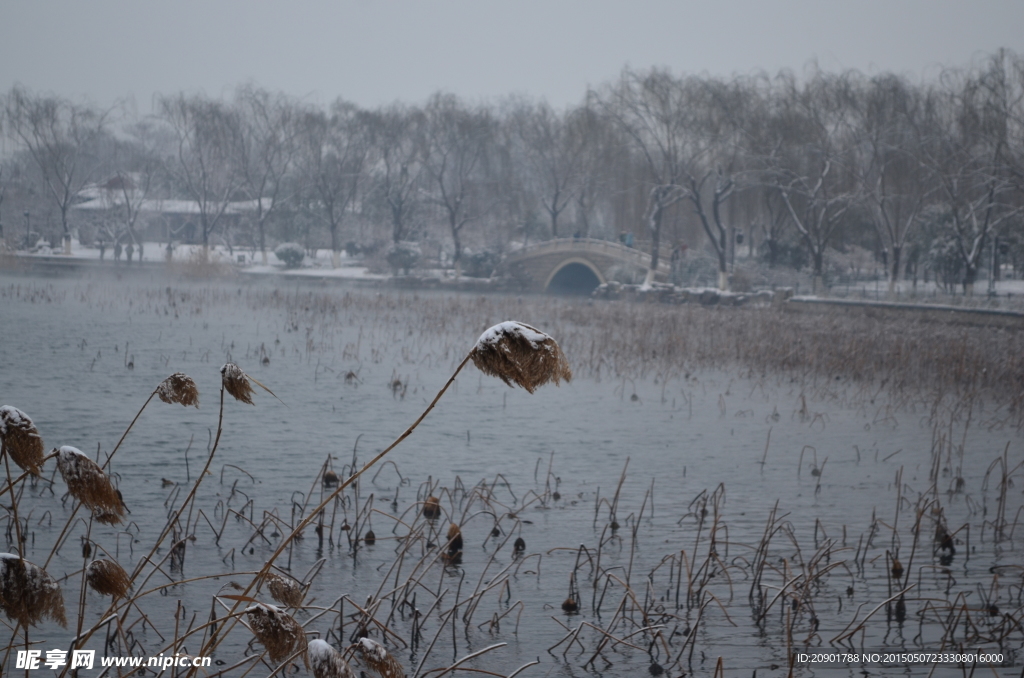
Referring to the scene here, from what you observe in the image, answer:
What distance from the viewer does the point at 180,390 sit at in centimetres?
242

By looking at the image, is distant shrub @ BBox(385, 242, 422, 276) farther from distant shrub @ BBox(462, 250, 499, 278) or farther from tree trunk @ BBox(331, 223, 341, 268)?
tree trunk @ BBox(331, 223, 341, 268)

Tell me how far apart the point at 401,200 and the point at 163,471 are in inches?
1552

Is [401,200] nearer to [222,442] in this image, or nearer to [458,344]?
[458,344]

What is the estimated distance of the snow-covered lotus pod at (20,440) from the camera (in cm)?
178

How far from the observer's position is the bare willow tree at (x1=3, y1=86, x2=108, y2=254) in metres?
21.3

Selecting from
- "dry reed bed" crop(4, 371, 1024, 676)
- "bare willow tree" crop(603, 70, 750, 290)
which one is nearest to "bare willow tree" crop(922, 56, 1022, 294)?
"bare willow tree" crop(603, 70, 750, 290)

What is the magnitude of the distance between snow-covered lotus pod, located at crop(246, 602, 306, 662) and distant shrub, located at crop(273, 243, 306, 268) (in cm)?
4296

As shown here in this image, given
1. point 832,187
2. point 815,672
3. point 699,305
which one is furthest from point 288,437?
point 832,187

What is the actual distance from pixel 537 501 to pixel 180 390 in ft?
17.9

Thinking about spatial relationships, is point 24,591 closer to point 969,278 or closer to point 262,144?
point 969,278

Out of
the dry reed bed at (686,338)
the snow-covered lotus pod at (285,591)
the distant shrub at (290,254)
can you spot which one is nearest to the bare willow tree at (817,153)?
the dry reed bed at (686,338)

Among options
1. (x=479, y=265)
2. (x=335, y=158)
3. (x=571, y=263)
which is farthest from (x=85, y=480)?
(x=335, y=158)

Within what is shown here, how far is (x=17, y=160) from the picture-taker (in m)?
20.0

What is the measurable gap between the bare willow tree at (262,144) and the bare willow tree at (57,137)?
16437 millimetres
